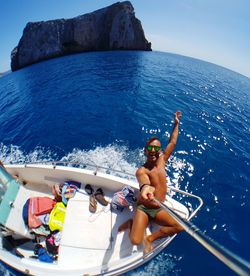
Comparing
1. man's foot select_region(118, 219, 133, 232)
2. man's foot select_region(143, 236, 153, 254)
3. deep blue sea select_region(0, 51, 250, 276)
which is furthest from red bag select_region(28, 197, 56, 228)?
man's foot select_region(143, 236, 153, 254)

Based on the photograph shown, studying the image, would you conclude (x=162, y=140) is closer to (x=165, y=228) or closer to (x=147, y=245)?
(x=165, y=228)

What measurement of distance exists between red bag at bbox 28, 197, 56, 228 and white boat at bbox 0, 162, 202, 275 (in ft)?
0.93

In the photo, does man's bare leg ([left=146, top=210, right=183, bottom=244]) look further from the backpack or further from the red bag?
the red bag

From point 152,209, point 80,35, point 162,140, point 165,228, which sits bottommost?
point 165,228

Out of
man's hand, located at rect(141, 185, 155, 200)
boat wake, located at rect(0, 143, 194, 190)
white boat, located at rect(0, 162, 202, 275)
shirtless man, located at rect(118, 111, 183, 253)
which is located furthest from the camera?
boat wake, located at rect(0, 143, 194, 190)

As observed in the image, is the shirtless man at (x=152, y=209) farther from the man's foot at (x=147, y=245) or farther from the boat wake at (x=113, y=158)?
the boat wake at (x=113, y=158)

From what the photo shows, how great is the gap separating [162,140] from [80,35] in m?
58.1

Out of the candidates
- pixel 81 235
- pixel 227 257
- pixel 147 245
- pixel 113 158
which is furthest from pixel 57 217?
pixel 227 257

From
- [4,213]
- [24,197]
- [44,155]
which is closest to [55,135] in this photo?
[44,155]

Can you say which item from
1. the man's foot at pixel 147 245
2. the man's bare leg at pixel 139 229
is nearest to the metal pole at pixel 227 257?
the man's bare leg at pixel 139 229

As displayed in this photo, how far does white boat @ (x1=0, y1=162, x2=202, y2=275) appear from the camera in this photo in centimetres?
507

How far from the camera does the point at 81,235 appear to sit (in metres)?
5.98

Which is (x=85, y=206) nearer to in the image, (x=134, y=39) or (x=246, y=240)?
(x=246, y=240)

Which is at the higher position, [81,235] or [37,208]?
[37,208]
